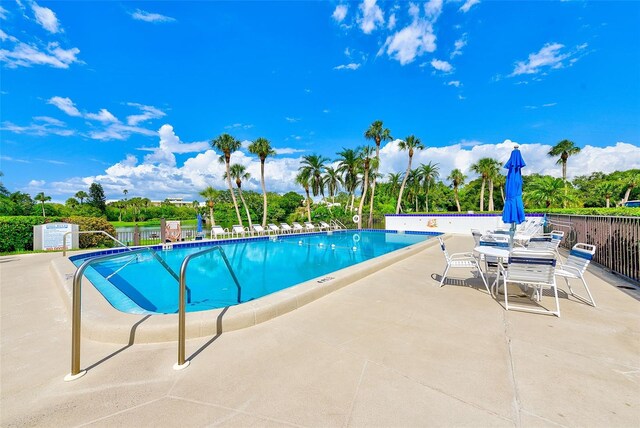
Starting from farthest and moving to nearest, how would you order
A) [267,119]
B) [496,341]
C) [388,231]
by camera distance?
[267,119], [388,231], [496,341]

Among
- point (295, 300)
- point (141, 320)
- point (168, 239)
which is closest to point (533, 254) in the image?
point (295, 300)

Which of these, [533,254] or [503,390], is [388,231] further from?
[503,390]

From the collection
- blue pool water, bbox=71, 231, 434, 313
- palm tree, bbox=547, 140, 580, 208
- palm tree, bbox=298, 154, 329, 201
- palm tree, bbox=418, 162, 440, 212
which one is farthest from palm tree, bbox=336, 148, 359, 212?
palm tree, bbox=547, 140, 580, 208

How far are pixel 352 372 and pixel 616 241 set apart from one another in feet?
23.3

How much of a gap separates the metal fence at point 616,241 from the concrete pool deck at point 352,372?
209cm

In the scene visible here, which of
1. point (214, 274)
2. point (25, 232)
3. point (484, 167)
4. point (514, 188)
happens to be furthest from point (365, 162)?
point (25, 232)

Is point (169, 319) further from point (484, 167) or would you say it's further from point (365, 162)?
point (484, 167)

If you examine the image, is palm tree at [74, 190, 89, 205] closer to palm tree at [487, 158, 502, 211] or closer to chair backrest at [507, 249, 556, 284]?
chair backrest at [507, 249, 556, 284]

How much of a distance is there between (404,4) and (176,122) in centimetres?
2481

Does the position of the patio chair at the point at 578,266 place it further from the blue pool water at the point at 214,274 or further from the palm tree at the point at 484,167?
the palm tree at the point at 484,167

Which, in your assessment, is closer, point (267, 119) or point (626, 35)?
point (626, 35)

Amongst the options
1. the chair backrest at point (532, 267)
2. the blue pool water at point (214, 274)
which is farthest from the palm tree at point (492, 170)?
the chair backrest at point (532, 267)

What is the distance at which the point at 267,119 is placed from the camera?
2412 cm

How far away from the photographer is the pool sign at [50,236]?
9.88 m
